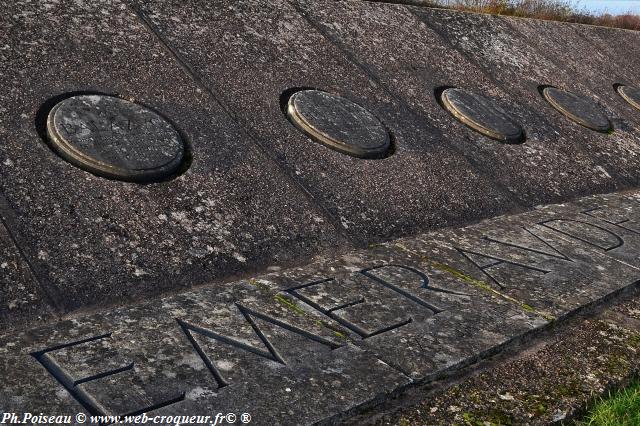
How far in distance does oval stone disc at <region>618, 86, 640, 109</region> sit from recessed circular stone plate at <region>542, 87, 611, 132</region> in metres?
0.70

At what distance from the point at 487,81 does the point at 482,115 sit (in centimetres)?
75

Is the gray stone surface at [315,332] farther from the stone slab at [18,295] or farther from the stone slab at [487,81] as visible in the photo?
the stone slab at [487,81]

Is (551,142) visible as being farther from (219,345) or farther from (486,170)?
(219,345)

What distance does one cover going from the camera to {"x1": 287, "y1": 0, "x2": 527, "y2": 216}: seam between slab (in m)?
4.23

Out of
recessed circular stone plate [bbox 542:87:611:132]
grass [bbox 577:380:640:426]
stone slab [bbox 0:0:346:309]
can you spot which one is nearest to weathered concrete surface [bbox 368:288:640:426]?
grass [bbox 577:380:640:426]

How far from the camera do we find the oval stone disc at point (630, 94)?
21.1 ft

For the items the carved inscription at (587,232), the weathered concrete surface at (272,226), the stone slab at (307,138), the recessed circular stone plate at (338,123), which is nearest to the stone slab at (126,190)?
the weathered concrete surface at (272,226)

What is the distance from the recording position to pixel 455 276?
2.99 metres

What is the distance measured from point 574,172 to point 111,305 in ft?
11.2

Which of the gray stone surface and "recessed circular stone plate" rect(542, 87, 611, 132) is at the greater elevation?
"recessed circular stone plate" rect(542, 87, 611, 132)

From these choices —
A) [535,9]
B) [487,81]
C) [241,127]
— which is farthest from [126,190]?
[535,9]

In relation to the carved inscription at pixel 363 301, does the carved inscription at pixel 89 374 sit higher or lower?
lower

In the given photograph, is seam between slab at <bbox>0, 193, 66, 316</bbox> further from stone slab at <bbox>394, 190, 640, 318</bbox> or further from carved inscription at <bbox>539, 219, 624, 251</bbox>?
carved inscription at <bbox>539, 219, 624, 251</bbox>

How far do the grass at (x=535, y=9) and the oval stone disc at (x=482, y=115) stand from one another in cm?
220
